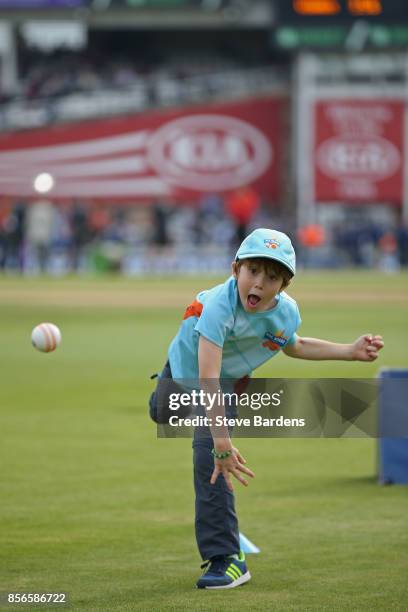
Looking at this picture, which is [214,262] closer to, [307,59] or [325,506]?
[307,59]

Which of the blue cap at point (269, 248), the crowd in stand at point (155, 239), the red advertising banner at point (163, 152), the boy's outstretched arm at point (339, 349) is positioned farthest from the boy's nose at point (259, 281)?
the red advertising banner at point (163, 152)

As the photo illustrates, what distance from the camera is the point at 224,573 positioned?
6.20 m

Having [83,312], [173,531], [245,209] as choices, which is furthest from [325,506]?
[245,209]

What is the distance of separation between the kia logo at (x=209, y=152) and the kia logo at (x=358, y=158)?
2902 mm

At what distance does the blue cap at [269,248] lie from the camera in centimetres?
563

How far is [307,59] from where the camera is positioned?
5128cm

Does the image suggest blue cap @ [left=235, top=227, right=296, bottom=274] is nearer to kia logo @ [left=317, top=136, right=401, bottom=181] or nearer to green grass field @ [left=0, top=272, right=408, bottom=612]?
green grass field @ [left=0, top=272, right=408, bottom=612]

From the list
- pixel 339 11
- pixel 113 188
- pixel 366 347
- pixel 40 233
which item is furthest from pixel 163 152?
pixel 366 347

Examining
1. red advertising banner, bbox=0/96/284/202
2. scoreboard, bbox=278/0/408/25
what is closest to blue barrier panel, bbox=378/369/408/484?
scoreboard, bbox=278/0/408/25

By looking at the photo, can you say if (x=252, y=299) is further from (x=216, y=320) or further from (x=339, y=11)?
(x=339, y=11)

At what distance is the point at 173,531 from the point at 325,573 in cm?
141

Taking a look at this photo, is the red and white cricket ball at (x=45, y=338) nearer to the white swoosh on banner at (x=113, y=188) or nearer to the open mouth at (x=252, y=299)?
the open mouth at (x=252, y=299)

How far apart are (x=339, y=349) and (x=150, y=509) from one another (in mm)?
2787

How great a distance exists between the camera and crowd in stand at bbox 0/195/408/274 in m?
46.7
